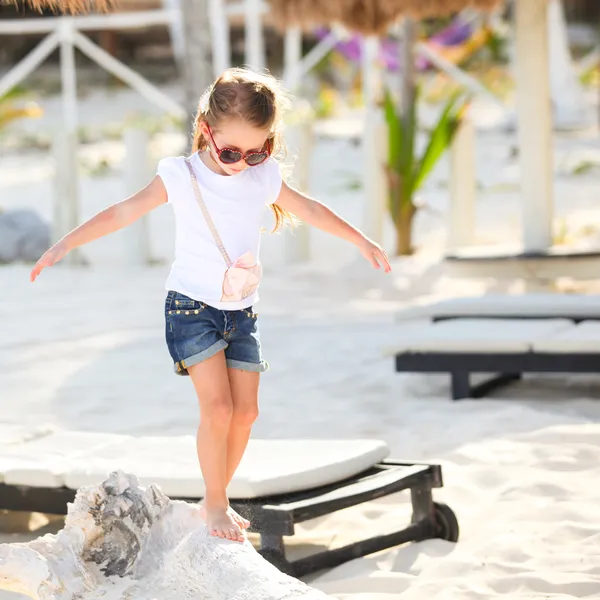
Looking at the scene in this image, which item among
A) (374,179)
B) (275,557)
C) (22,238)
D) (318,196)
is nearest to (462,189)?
(374,179)

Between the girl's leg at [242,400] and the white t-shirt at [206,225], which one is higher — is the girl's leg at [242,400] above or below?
below

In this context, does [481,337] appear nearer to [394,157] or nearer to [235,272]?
[235,272]

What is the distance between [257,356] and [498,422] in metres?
1.99

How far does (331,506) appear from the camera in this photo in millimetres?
3178

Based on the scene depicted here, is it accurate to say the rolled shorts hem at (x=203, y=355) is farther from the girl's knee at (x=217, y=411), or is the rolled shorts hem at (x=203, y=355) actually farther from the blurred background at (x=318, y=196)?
the blurred background at (x=318, y=196)

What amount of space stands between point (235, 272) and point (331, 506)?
0.72 meters

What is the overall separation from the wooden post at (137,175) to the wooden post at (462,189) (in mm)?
2302

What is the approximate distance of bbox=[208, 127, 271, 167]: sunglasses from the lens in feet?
9.18

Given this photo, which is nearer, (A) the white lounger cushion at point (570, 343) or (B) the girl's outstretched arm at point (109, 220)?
(B) the girl's outstretched arm at point (109, 220)

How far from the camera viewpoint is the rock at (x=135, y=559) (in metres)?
2.57

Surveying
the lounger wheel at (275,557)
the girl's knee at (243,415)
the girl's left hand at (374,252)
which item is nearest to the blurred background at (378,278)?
the lounger wheel at (275,557)

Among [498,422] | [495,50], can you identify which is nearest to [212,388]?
[498,422]

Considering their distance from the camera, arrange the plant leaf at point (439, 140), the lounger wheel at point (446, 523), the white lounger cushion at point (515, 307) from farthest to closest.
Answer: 1. the plant leaf at point (439, 140)
2. the white lounger cushion at point (515, 307)
3. the lounger wheel at point (446, 523)

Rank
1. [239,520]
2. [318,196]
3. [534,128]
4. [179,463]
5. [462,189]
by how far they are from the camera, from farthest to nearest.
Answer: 1. [318,196]
2. [462,189]
3. [534,128]
4. [179,463]
5. [239,520]
